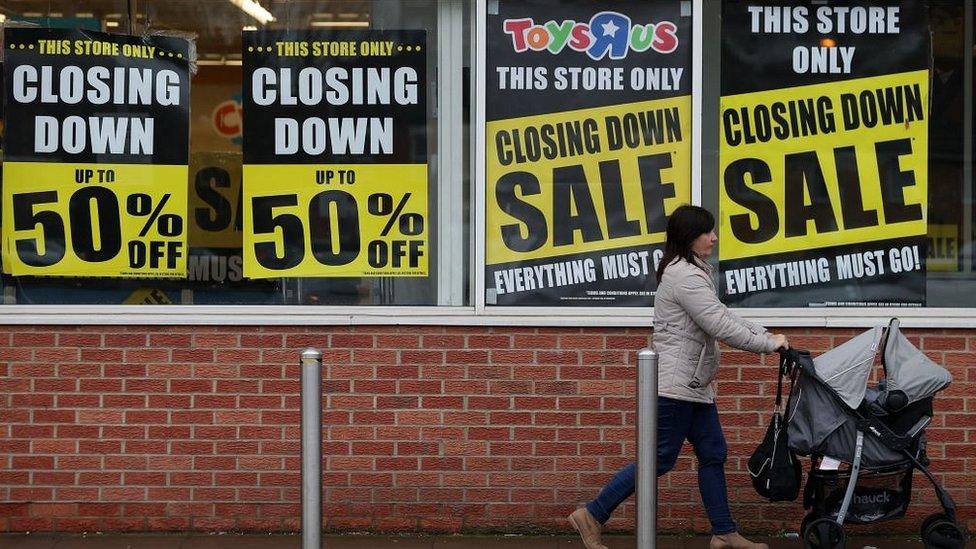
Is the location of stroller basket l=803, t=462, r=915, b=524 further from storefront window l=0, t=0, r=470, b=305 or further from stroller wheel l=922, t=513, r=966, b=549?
storefront window l=0, t=0, r=470, b=305

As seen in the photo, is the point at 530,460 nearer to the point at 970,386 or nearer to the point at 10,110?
the point at 970,386

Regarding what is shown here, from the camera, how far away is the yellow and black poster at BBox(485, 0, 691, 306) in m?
7.43

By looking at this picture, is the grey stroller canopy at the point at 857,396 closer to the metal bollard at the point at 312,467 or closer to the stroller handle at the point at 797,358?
the stroller handle at the point at 797,358

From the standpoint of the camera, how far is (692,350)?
6.42 meters

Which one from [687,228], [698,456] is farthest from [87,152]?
[698,456]

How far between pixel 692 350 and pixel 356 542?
2.10 metres

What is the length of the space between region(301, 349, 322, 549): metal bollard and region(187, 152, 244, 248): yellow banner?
7.37ft

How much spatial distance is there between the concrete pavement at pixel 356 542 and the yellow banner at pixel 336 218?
1404 millimetres

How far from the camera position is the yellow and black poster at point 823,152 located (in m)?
7.44

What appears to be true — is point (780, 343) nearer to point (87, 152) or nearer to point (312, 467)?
point (312, 467)

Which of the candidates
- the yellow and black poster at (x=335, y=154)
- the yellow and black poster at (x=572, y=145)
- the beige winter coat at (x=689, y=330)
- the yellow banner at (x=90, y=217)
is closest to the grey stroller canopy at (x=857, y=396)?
the beige winter coat at (x=689, y=330)

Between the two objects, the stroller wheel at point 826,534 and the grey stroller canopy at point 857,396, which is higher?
the grey stroller canopy at point 857,396

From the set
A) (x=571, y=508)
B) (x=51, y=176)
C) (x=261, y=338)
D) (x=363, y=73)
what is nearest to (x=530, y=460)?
(x=571, y=508)

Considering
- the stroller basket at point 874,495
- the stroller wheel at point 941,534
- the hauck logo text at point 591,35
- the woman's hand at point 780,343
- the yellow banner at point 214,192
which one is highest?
the hauck logo text at point 591,35
